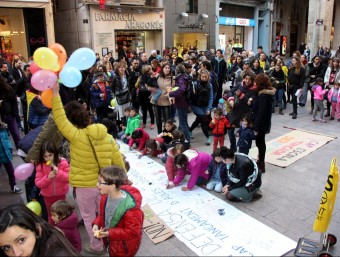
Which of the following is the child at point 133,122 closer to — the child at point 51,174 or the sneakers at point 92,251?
the child at point 51,174

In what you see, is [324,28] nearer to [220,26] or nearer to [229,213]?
[220,26]

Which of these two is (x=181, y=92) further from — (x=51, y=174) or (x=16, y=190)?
(x=51, y=174)

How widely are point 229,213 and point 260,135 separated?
1.85 meters

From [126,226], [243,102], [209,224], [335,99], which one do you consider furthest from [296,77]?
[126,226]

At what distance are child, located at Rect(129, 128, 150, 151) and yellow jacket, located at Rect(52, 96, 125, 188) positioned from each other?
3.67 m

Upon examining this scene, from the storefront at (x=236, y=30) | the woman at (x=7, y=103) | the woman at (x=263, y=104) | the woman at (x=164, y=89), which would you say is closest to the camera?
the woman at (x=263, y=104)

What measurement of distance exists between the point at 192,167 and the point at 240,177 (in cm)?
80

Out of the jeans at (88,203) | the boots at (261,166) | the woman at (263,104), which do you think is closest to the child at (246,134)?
the woman at (263,104)

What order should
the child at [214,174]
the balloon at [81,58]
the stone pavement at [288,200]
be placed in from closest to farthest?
the balloon at [81,58]
the stone pavement at [288,200]
the child at [214,174]

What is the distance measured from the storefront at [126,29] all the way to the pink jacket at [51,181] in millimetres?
14076

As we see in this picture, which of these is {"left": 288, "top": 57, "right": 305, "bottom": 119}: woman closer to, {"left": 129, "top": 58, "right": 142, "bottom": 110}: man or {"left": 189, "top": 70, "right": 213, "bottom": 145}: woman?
{"left": 189, "top": 70, "right": 213, "bottom": 145}: woman

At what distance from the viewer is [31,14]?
15859 millimetres

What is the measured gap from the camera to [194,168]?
18.0 ft

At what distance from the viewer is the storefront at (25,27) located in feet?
50.8
